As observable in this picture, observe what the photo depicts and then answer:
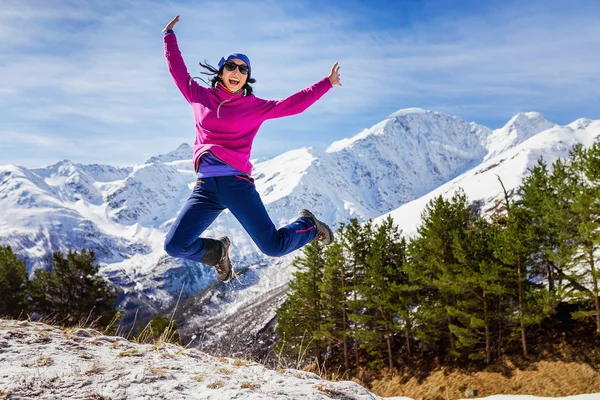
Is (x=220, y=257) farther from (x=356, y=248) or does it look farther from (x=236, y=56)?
(x=356, y=248)

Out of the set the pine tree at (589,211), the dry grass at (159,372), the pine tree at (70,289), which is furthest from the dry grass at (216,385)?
the pine tree at (70,289)

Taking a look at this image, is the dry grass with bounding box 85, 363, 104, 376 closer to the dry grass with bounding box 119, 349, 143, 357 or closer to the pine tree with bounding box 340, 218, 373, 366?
the dry grass with bounding box 119, 349, 143, 357

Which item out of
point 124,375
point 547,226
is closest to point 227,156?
point 124,375

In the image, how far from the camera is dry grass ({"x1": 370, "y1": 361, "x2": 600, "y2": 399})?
21.8 m

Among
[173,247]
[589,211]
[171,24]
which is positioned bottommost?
[173,247]

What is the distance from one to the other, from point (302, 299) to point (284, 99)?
27.6m

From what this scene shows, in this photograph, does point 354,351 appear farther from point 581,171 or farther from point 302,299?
point 581,171

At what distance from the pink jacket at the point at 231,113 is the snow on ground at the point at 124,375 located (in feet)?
6.86

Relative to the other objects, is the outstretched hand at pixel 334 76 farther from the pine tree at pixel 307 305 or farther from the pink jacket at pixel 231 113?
the pine tree at pixel 307 305

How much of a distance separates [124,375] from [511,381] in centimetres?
2552

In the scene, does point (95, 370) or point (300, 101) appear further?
point (300, 101)

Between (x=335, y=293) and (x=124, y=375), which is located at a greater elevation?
(x=124, y=375)

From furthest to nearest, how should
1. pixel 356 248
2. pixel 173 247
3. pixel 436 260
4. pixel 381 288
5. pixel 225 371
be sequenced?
pixel 356 248
pixel 381 288
pixel 436 260
pixel 173 247
pixel 225 371

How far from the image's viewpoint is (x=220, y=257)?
5168 mm
